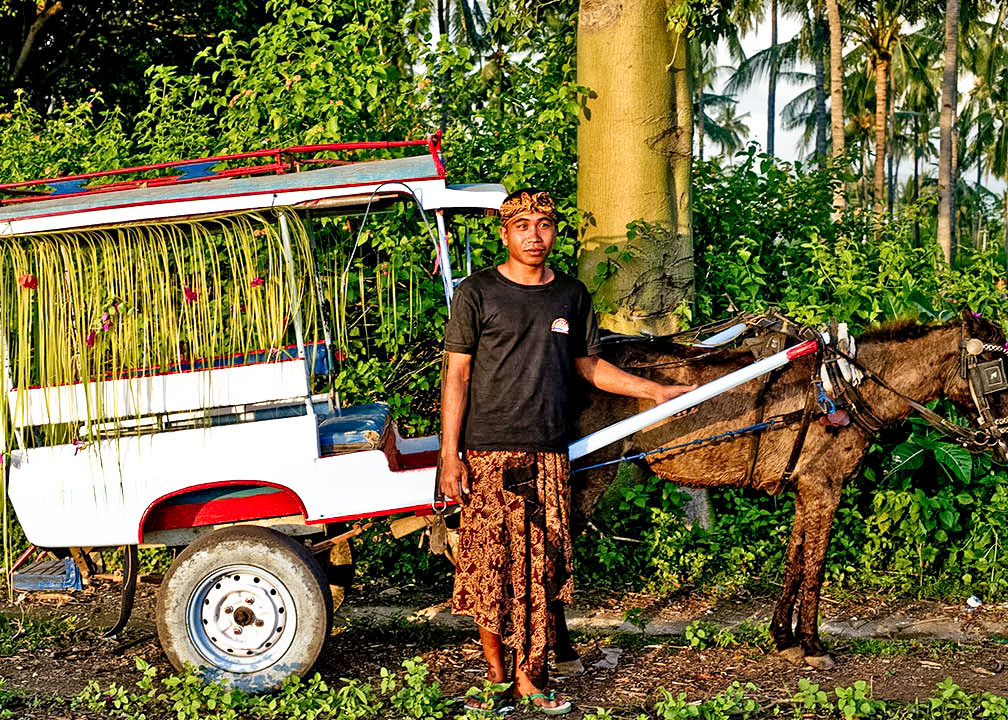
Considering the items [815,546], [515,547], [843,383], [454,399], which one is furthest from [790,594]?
[454,399]

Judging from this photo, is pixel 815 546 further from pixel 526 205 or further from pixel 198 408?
pixel 198 408

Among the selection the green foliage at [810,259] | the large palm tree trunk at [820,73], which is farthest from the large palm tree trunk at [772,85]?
the green foliage at [810,259]

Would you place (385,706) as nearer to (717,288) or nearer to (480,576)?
(480,576)

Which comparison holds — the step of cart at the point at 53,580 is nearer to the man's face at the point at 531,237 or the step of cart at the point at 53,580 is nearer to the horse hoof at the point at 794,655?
the man's face at the point at 531,237

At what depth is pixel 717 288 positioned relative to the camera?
24.7 feet

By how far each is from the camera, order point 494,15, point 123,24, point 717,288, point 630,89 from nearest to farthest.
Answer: point 630,89
point 717,288
point 494,15
point 123,24

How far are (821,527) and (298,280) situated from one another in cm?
271

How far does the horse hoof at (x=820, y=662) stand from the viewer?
522 cm

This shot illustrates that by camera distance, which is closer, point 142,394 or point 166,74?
point 142,394

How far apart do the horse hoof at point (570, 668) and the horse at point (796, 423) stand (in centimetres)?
4

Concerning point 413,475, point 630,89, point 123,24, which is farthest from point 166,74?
point 123,24

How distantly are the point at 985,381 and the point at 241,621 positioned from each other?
3.52 meters

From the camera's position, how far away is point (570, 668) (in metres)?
5.25

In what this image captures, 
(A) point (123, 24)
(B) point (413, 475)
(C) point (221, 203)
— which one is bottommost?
(B) point (413, 475)
